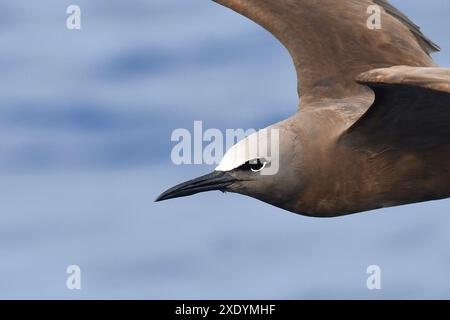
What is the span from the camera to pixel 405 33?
45.7ft

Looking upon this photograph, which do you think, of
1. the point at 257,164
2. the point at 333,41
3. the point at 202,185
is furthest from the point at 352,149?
the point at 333,41

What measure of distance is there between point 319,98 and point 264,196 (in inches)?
71.4

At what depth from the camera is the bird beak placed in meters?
Answer: 11.3

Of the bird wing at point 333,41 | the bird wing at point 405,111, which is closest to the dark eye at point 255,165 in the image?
the bird wing at point 405,111

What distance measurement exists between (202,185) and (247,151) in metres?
0.52

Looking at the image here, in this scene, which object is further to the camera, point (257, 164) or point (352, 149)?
point (352, 149)

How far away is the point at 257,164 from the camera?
11.2m

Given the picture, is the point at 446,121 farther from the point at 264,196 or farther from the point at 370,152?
the point at 264,196

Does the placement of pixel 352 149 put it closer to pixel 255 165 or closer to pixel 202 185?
pixel 255 165

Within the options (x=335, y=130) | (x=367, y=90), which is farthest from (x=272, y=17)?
(x=335, y=130)

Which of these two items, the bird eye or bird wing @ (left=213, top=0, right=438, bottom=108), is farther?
bird wing @ (left=213, top=0, right=438, bottom=108)

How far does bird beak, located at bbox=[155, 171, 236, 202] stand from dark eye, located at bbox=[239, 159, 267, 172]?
0.51ft

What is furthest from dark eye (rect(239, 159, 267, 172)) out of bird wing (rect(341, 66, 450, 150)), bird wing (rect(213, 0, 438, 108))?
bird wing (rect(213, 0, 438, 108))

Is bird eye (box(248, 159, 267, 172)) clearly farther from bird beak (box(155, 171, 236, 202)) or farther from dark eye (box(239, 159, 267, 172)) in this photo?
bird beak (box(155, 171, 236, 202))
